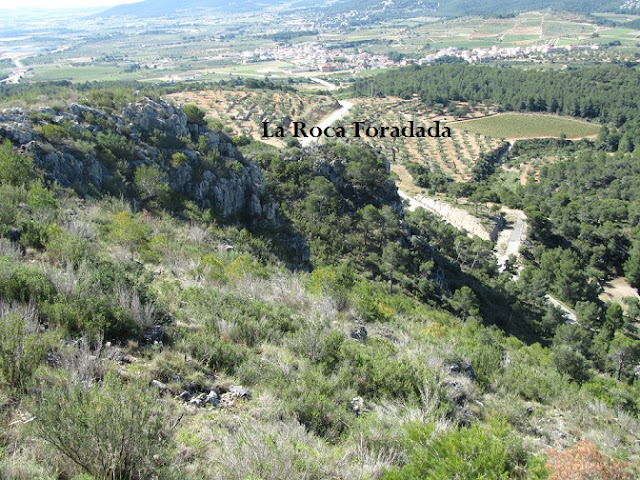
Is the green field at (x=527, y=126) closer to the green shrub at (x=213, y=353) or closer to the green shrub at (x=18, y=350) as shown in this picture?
the green shrub at (x=213, y=353)

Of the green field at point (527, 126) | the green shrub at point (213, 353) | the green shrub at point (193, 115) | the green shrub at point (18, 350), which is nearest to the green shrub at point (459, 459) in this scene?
the green shrub at point (213, 353)

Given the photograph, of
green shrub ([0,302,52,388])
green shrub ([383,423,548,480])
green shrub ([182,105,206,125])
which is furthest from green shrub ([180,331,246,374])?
green shrub ([182,105,206,125])

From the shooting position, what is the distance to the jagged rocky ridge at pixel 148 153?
1953cm

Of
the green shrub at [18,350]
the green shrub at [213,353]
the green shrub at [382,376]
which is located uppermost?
the green shrub at [18,350]

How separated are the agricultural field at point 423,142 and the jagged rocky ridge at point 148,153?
149ft

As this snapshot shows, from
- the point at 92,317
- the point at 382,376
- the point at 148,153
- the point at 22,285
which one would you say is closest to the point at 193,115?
the point at 148,153

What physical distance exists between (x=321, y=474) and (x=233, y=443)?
101cm

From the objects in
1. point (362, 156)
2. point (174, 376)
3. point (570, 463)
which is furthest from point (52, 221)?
point (362, 156)

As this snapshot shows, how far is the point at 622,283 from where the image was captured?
41.8 meters

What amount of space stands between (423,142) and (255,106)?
106 ft

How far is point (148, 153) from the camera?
2497 cm

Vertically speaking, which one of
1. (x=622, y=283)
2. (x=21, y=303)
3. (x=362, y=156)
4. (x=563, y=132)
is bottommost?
(x=622, y=283)

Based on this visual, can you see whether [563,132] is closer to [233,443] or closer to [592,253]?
[592,253]

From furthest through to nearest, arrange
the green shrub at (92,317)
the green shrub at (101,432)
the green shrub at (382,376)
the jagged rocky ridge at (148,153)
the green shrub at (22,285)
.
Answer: the jagged rocky ridge at (148,153) < the green shrub at (382,376) < the green shrub at (22,285) < the green shrub at (92,317) < the green shrub at (101,432)
